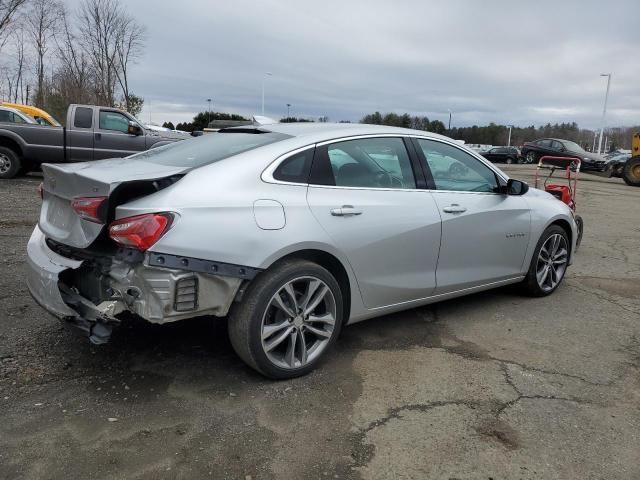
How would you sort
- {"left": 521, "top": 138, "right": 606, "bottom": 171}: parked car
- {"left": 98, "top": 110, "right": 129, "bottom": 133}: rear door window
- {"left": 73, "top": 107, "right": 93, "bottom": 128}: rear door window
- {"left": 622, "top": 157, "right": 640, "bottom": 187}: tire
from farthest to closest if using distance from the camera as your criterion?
{"left": 521, "top": 138, "right": 606, "bottom": 171}: parked car
{"left": 622, "top": 157, "right": 640, "bottom": 187}: tire
{"left": 98, "top": 110, "right": 129, "bottom": 133}: rear door window
{"left": 73, "top": 107, "right": 93, "bottom": 128}: rear door window

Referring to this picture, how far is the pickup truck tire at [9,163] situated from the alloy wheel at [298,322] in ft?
35.8

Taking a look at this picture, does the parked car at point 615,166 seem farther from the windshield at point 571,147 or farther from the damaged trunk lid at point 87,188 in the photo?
the damaged trunk lid at point 87,188

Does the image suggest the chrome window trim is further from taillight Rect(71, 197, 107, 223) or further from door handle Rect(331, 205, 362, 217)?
taillight Rect(71, 197, 107, 223)

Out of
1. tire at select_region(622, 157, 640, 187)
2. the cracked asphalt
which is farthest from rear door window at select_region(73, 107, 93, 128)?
tire at select_region(622, 157, 640, 187)

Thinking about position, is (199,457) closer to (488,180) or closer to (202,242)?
(202,242)

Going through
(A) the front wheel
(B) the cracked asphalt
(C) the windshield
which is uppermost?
(C) the windshield

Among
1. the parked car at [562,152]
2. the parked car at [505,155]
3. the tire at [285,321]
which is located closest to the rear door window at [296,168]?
the tire at [285,321]

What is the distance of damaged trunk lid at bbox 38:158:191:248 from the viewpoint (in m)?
2.86

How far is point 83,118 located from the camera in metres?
12.0

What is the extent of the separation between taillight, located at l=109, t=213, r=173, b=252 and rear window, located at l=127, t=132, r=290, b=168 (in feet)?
1.81

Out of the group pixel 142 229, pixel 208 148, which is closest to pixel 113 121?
pixel 208 148

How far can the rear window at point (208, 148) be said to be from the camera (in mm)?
3342

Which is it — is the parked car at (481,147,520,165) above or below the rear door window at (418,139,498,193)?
above

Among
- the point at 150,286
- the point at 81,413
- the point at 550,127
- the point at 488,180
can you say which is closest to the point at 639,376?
the point at 488,180
